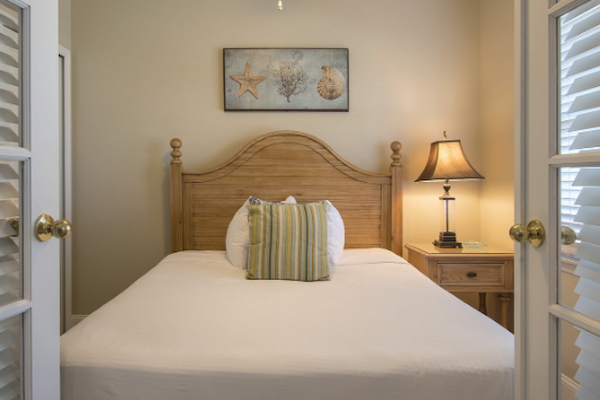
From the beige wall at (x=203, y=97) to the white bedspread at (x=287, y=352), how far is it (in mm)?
1489

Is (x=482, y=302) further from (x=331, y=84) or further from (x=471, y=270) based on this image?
(x=331, y=84)

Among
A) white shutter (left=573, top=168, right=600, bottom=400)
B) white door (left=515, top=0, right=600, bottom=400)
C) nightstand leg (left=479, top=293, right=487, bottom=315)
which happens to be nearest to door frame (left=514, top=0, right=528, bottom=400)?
white door (left=515, top=0, right=600, bottom=400)

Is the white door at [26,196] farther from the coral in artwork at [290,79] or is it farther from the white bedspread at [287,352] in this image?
the coral in artwork at [290,79]

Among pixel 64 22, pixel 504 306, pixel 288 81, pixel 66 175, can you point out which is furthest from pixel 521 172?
pixel 64 22

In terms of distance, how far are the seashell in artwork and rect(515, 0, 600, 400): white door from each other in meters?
1.98

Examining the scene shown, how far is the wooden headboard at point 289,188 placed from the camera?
267 centimetres

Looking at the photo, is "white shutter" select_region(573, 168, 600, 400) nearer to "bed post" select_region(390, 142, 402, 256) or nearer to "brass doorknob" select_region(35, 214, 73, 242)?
"brass doorknob" select_region(35, 214, 73, 242)

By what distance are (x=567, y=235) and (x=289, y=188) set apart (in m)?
2.02

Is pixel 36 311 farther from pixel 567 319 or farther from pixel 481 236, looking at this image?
pixel 481 236

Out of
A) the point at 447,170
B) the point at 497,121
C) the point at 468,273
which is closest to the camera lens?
the point at 468,273

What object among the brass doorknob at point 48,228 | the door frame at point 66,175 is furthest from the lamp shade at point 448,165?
the door frame at point 66,175

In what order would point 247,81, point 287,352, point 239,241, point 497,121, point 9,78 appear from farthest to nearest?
point 247,81 < point 497,121 < point 239,241 < point 287,352 < point 9,78

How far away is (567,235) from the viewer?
29.7 inches

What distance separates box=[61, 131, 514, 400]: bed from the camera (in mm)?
1035
